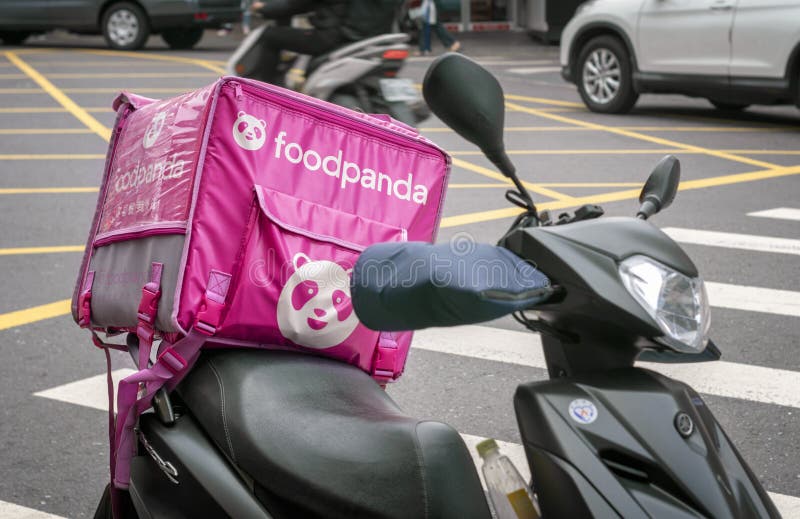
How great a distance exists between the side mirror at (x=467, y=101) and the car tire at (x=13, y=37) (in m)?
20.5

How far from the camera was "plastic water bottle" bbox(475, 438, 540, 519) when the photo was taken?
1.87m

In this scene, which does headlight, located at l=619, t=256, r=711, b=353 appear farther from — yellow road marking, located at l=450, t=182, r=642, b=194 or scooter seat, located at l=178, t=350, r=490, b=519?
yellow road marking, located at l=450, t=182, r=642, b=194

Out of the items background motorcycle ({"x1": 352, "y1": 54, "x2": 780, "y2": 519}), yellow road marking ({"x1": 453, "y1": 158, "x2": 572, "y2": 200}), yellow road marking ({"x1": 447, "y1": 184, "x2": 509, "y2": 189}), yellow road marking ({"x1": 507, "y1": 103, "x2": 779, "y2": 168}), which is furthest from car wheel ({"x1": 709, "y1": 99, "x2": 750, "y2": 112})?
background motorcycle ({"x1": 352, "y1": 54, "x2": 780, "y2": 519})

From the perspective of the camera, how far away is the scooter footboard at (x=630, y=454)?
1695mm

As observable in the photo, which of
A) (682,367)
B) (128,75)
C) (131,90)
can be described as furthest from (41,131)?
(682,367)

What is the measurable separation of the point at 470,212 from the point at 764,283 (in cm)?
222

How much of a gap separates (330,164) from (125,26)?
18.3 meters

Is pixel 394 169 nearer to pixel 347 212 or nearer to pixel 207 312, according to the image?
pixel 347 212

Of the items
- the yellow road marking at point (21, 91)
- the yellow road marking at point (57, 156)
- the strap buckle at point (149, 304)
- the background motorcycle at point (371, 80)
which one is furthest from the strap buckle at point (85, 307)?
the yellow road marking at point (21, 91)

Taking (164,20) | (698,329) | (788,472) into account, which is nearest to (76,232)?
(788,472)

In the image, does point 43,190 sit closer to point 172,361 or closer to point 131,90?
point 131,90

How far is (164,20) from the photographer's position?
19.8 meters

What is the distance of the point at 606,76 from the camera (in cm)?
1317

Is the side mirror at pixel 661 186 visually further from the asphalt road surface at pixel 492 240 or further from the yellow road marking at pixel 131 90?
the yellow road marking at pixel 131 90
